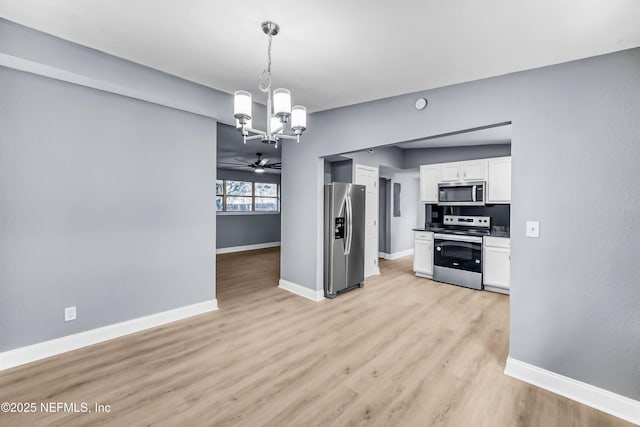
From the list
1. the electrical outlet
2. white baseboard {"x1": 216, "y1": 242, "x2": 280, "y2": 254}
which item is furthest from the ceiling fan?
the electrical outlet

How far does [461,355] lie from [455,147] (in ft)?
14.8

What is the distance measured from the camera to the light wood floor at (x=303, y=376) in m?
1.82

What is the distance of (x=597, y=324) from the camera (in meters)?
2.00

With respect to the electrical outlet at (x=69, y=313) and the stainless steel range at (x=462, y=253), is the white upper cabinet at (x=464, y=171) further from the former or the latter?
the electrical outlet at (x=69, y=313)

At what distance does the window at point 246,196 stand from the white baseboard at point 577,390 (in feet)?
24.7

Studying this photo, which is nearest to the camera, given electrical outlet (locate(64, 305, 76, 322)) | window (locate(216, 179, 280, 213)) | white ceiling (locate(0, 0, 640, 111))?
white ceiling (locate(0, 0, 640, 111))

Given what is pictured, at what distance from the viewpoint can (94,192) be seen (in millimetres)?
2688

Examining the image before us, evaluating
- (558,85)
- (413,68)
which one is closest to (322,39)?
(413,68)

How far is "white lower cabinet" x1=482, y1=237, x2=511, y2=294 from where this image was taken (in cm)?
432

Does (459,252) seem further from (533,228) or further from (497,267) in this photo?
(533,228)

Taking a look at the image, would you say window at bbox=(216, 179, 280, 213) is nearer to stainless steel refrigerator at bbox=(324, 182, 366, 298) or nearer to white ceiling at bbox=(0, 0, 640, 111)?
stainless steel refrigerator at bbox=(324, 182, 366, 298)

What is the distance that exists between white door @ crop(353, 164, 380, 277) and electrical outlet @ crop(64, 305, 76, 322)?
4.18 metres

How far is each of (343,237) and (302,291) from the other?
3.49ft

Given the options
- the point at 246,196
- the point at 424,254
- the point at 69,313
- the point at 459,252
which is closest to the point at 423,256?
the point at 424,254
